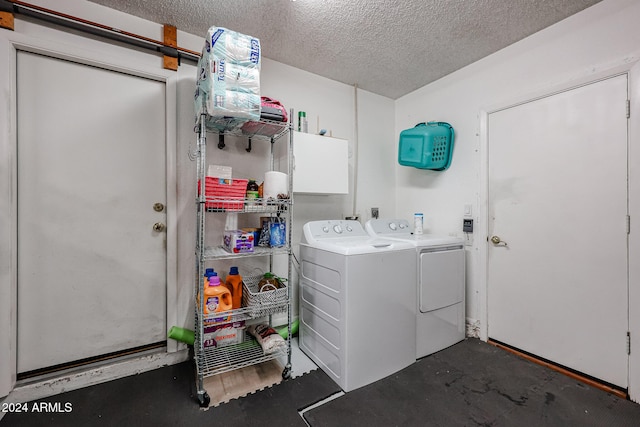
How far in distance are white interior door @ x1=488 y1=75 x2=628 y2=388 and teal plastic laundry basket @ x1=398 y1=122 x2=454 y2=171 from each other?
1.16 ft

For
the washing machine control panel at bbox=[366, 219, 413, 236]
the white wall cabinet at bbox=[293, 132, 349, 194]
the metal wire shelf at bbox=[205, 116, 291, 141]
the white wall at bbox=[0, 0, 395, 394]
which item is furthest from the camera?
the washing machine control panel at bbox=[366, 219, 413, 236]

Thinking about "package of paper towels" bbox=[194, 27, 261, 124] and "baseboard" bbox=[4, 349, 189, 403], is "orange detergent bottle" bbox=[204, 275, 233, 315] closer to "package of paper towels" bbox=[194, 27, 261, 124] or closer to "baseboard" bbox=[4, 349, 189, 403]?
"baseboard" bbox=[4, 349, 189, 403]

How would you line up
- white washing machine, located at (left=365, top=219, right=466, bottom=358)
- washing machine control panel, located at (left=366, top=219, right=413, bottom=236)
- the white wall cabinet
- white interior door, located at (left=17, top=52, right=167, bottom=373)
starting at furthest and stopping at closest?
washing machine control panel, located at (left=366, top=219, right=413, bottom=236) < the white wall cabinet < white washing machine, located at (left=365, top=219, right=466, bottom=358) < white interior door, located at (left=17, top=52, right=167, bottom=373)

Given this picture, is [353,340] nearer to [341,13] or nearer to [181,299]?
[181,299]

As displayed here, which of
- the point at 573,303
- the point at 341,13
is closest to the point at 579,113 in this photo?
the point at 573,303

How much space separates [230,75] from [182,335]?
1753mm

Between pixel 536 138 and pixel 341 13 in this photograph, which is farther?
pixel 536 138

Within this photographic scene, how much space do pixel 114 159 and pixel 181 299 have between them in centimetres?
108

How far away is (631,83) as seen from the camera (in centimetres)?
161

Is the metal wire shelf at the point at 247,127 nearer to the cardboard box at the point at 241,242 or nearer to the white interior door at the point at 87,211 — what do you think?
the white interior door at the point at 87,211

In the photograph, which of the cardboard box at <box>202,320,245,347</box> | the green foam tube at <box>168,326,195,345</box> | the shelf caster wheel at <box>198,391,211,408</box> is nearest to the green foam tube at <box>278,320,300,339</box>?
the cardboard box at <box>202,320,245,347</box>

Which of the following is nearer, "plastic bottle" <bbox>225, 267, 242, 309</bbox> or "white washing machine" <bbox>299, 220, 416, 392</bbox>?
"white washing machine" <bbox>299, 220, 416, 392</bbox>

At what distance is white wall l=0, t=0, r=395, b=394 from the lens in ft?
5.07

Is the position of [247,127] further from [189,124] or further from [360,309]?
[360,309]
